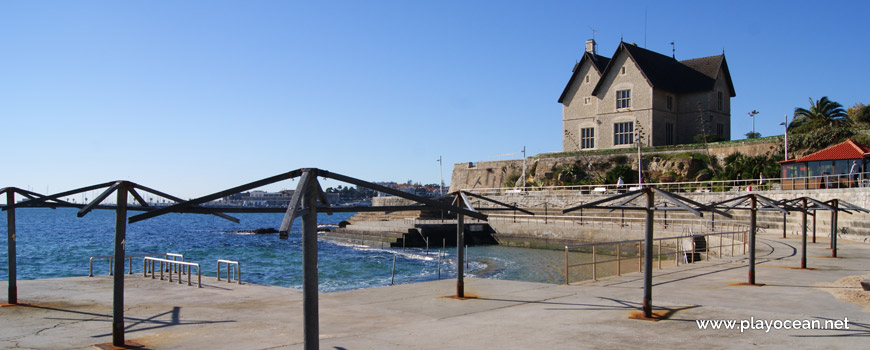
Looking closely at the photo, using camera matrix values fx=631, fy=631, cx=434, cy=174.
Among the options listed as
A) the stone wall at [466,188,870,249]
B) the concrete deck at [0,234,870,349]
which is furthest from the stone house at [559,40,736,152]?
the concrete deck at [0,234,870,349]

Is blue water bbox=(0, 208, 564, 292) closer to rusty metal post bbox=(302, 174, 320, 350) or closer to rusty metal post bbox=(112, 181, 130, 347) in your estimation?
rusty metal post bbox=(112, 181, 130, 347)

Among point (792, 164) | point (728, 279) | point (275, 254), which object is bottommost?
point (275, 254)

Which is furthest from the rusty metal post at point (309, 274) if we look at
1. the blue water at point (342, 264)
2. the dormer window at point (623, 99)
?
the dormer window at point (623, 99)

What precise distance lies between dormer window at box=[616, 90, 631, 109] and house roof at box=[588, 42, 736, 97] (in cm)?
224

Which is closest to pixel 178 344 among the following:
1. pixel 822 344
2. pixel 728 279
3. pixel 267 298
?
pixel 267 298

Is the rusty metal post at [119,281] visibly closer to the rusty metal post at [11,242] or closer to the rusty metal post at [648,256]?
the rusty metal post at [11,242]

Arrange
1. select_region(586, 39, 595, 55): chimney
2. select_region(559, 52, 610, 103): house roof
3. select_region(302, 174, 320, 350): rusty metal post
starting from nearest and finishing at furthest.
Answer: select_region(302, 174, 320, 350): rusty metal post
select_region(559, 52, 610, 103): house roof
select_region(586, 39, 595, 55): chimney

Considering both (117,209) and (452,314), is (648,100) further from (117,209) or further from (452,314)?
(117,209)

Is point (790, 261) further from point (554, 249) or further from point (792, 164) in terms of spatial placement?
point (554, 249)

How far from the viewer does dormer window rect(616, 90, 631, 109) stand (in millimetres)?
58375

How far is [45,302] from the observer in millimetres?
13383

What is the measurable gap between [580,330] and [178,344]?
5.97 metres

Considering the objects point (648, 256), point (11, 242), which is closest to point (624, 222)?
point (648, 256)

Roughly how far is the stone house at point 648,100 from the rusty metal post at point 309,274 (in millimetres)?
53827
